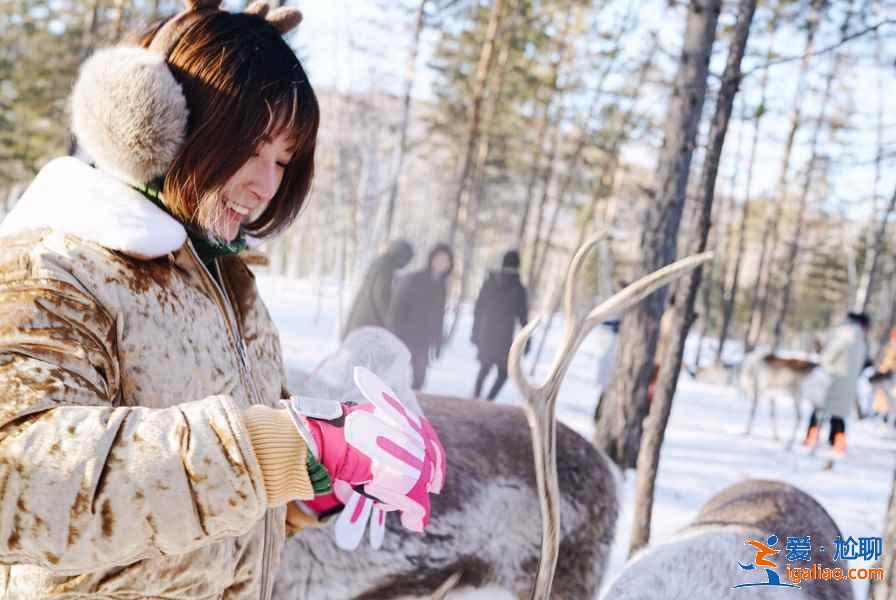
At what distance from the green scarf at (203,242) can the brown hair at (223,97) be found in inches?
0.7

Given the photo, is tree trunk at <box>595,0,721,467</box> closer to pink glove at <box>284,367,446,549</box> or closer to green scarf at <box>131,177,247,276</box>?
green scarf at <box>131,177,247,276</box>

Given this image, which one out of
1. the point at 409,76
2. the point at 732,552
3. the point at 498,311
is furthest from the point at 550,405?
the point at 409,76

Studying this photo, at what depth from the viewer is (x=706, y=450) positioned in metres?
8.17

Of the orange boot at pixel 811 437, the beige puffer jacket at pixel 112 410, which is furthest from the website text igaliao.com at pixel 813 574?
the orange boot at pixel 811 437

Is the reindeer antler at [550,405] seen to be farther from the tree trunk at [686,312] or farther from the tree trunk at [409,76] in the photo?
the tree trunk at [409,76]

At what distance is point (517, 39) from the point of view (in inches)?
593

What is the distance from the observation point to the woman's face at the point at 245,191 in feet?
3.94

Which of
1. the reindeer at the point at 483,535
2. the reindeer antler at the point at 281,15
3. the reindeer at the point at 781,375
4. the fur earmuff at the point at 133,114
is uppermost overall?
the reindeer antler at the point at 281,15

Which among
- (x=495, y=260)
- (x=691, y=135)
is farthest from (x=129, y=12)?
(x=691, y=135)

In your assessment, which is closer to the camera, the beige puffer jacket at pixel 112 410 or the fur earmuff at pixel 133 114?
the beige puffer jacket at pixel 112 410

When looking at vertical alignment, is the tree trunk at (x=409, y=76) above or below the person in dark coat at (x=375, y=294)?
above

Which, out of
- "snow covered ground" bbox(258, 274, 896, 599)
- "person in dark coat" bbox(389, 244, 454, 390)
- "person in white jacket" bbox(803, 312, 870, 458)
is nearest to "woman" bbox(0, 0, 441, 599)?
"snow covered ground" bbox(258, 274, 896, 599)

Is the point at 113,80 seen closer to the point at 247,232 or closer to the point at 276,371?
the point at 247,232

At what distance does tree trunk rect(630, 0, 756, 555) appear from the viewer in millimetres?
4254
